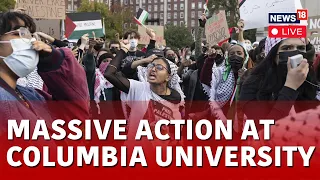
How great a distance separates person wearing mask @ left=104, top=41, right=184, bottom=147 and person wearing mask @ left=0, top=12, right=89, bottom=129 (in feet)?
6.18

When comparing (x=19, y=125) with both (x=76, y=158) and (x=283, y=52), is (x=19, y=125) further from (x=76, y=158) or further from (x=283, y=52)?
(x=283, y=52)

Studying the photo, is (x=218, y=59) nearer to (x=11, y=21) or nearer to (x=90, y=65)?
(x=90, y=65)

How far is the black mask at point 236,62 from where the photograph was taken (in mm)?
5853

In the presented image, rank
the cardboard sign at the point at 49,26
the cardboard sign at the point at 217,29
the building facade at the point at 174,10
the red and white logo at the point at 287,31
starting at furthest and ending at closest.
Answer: the building facade at the point at 174,10 < the cardboard sign at the point at 49,26 < the cardboard sign at the point at 217,29 < the red and white logo at the point at 287,31

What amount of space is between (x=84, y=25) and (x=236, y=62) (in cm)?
487

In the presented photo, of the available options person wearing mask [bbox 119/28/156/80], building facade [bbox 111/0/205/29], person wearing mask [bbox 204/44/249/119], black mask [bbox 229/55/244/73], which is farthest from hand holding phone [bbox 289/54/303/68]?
building facade [bbox 111/0/205/29]

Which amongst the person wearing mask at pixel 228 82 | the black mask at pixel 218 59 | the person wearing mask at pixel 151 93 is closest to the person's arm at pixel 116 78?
the person wearing mask at pixel 151 93

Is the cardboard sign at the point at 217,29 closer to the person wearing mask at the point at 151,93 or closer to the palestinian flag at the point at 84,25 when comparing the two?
the person wearing mask at the point at 151,93

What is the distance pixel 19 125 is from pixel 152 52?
4.09m

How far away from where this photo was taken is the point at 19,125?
2.58m

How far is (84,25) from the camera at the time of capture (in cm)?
1009

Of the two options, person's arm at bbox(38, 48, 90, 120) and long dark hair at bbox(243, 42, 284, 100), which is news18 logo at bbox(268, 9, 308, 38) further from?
person's arm at bbox(38, 48, 90, 120)

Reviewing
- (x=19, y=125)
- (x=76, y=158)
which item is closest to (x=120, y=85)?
(x=76, y=158)

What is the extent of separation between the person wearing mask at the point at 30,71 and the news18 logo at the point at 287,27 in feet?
5.75
